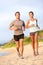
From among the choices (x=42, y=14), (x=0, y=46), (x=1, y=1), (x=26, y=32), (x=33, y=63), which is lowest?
(x=33, y=63)

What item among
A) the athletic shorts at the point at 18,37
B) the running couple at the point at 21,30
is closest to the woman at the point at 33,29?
the running couple at the point at 21,30

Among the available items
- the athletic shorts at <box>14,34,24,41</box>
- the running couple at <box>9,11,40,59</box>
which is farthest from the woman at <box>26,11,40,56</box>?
the athletic shorts at <box>14,34,24,41</box>

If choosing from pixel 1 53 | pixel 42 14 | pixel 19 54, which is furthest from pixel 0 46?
pixel 42 14

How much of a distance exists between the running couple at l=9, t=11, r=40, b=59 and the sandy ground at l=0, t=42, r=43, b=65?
0.15 ft

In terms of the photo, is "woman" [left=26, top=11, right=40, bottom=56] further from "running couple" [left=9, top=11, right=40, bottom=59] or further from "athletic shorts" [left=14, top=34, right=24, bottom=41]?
"athletic shorts" [left=14, top=34, right=24, bottom=41]

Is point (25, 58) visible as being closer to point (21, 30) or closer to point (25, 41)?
point (25, 41)

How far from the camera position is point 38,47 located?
7.86 ft

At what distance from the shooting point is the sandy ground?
231 centimetres

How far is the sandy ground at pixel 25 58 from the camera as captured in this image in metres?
2.31

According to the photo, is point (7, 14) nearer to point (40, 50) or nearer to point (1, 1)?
point (1, 1)

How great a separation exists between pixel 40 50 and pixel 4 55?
1.36 feet

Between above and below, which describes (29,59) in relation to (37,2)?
below

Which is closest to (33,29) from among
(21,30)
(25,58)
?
(21,30)

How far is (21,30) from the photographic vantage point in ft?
7.79
